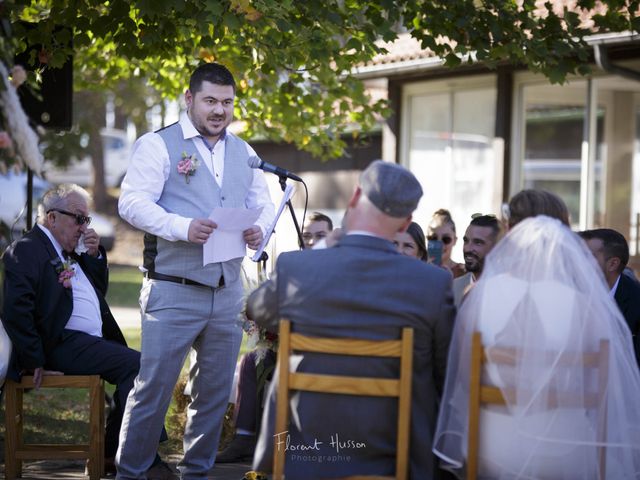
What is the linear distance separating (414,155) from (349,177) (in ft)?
7.35

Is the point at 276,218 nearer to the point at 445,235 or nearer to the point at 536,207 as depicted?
the point at 536,207

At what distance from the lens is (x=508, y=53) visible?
6.93 metres

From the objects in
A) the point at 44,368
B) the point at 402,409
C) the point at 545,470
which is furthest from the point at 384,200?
the point at 44,368

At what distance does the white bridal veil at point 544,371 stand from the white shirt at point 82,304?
3.06 meters

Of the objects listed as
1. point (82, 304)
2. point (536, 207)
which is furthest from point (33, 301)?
point (536, 207)

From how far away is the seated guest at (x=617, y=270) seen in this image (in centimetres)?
518

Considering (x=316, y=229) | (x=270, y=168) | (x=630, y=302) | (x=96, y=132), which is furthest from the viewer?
(x=96, y=132)

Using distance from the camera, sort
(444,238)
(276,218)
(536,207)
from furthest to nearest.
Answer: (444,238) → (276,218) → (536,207)

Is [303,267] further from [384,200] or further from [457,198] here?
[457,198]

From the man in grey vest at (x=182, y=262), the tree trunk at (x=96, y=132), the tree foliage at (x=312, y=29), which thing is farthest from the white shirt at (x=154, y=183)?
the tree trunk at (x=96, y=132)

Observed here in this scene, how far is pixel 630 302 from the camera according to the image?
521 cm

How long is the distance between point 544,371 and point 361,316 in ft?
2.15

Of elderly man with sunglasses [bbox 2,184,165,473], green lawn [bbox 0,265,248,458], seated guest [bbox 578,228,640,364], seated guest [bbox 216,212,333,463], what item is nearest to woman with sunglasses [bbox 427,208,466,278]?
seated guest [bbox 216,212,333,463]

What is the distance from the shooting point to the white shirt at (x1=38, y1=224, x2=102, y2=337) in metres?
6.07
